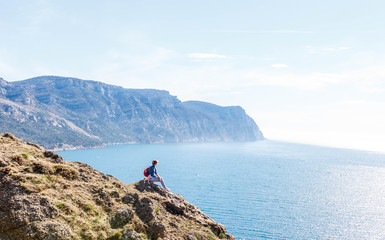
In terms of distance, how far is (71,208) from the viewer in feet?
34.7

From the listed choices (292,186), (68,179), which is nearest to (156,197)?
(68,179)

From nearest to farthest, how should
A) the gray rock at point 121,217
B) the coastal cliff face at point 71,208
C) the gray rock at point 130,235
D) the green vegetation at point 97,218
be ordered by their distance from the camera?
the coastal cliff face at point 71,208
the gray rock at point 130,235
the green vegetation at point 97,218
the gray rock at point 121,217

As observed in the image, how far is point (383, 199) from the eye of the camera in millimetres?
93125

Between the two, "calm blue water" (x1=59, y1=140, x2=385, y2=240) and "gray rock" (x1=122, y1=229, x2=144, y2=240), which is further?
"calm blue water" (x1=59, y1=140, x2=385, y2=240)

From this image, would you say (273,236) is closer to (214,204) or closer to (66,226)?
(214,204)

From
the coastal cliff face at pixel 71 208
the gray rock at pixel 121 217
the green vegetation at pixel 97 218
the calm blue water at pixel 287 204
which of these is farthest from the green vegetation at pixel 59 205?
the calm blue water at pixel 287 204

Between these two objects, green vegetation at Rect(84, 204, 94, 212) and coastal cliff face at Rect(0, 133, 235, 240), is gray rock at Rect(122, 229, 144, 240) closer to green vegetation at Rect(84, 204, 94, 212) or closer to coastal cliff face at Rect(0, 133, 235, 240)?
coastal cliff face at Rect(0, 133, 235, 240)

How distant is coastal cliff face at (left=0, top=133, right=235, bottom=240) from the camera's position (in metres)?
9.49

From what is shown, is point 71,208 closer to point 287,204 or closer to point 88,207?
point 88,207

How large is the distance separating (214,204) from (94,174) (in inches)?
2703

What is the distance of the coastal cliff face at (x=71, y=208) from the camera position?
9492mm

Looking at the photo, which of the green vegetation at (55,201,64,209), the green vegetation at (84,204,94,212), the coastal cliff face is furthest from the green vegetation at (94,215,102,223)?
the green vegetation at (55,201,64,209)

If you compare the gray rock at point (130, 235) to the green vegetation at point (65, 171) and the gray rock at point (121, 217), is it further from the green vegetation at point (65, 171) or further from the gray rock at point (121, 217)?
the green vegetation at point (65, 171)

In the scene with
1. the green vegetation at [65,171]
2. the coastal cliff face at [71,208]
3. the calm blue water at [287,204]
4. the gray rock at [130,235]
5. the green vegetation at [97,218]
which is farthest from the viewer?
the calm blue water at [287,204]
